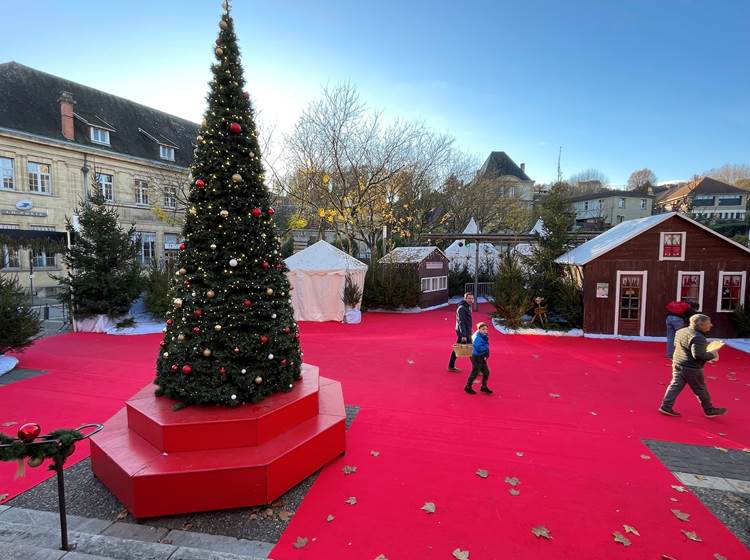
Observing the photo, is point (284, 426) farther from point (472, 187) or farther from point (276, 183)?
point (472, 187)

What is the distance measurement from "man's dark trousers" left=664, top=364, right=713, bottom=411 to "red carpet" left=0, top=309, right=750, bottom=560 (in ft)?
0.99

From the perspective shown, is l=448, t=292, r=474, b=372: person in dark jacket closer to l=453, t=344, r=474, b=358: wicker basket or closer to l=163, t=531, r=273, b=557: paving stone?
l=453, t=344, r=474, b=358: wicker basket

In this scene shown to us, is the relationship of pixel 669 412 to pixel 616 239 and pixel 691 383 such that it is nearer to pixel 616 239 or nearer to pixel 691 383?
pixel 691 383

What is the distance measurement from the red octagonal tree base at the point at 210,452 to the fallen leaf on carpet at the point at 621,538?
287 cm

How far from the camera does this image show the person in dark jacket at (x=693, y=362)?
569 centimetres

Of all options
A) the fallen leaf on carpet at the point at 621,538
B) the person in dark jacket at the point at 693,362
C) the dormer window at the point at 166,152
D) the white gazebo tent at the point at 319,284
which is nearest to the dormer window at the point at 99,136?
the dormer window at the point at 166,152

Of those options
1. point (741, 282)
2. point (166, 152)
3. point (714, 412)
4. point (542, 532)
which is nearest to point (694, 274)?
point (741, 282)

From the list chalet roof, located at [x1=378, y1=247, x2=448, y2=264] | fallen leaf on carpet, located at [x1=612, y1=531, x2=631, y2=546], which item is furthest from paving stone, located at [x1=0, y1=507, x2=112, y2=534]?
chalet roof, located at [x1=378, y1=247, x2=448, y2=264]

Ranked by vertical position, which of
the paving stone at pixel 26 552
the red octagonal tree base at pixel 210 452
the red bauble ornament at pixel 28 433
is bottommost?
the paving stone at pixel 26 552

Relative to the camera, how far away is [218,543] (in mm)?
3250

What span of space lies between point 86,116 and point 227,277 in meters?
30.6

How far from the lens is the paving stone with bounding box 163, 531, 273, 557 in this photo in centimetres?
317

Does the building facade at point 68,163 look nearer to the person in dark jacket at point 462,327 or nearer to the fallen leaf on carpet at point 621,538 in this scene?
the person in dark jacket at point 462,327

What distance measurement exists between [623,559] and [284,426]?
332 cm
